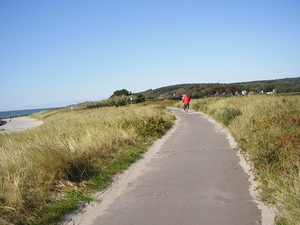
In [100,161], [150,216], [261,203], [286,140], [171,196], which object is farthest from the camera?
[100,161]

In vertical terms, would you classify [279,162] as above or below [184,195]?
above

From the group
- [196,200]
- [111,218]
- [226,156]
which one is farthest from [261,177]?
[111,218]

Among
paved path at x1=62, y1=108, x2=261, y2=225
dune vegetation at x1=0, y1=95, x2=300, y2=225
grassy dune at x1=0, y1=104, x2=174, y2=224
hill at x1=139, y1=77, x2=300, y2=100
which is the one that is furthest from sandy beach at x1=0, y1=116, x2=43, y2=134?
hill at x1=139, y1=77, x2=300, y2=100

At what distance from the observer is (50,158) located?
6121 millimetres

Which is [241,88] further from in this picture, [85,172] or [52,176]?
[52,176]

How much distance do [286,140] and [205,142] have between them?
416cm

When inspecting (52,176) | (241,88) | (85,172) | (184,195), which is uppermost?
(241,88)

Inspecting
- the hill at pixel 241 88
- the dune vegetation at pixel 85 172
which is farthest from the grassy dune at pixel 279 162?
the hill at pixel 241 88

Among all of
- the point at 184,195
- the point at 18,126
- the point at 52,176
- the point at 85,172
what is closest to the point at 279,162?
the point at 184,195

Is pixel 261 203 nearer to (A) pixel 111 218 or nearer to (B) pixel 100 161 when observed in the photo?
(A) pixel 111 218

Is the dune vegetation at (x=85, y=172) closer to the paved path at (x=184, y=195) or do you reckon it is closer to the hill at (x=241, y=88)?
the paved path at (x=184, y=195)

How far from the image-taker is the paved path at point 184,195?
4270 millimetres

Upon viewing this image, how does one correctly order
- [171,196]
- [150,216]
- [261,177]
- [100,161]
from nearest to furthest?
1. [150,216]
2. [171,196]
3. [261,177]
4. [100,161]

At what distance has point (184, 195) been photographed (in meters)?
5.18
